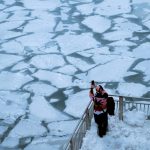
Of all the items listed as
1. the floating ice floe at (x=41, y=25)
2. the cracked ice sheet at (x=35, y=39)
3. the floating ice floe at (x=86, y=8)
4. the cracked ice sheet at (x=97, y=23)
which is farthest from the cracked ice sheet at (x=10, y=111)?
the floating ice floe at (x=86, y=8)

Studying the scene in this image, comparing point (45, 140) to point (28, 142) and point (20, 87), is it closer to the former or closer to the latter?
point (28, 142)

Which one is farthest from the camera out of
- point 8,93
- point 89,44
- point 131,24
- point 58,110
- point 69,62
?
point 131,24

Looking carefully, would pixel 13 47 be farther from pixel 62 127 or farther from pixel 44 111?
pixel 62 127

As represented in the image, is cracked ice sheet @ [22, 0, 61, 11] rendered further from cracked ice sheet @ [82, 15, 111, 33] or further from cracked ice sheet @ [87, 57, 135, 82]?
cracked ice sheet @ [87, 57, 135, 82]

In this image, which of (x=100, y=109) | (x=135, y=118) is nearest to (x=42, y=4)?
(x=135, y=118)

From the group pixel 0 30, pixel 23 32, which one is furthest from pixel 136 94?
pixel 0 30

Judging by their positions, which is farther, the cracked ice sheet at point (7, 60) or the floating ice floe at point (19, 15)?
the floating ice floe at point (19, 15)

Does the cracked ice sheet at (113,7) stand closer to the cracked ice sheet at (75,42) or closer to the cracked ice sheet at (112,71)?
the cracked ice sheet at (75,42)
